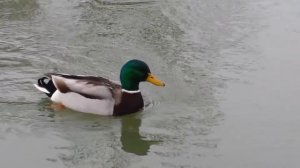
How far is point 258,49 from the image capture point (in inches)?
416

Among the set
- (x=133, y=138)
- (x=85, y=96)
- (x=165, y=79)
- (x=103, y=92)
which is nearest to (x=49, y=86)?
(x=85, y=96)

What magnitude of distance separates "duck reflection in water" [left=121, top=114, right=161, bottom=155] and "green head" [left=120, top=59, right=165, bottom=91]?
37 cm

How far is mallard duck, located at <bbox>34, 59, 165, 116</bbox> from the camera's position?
328 inches

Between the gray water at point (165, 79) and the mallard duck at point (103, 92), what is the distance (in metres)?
0.13

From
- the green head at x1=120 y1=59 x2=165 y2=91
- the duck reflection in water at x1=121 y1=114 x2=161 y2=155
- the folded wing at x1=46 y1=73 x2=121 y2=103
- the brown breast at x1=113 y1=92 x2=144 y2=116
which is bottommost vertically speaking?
the duck reflection in water at x1=121 y1=114 x2=161 y2=155

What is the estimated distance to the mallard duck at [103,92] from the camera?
27.3ft

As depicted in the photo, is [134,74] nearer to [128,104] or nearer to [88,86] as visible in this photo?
[128,104]

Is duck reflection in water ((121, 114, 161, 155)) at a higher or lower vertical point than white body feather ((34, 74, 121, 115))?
lower

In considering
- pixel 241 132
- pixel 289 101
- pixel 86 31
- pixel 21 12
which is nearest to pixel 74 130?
pixel 241 132

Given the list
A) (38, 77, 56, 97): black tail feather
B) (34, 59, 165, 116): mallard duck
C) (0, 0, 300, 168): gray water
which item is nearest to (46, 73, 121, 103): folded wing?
(34, 59, 165, 116): mallard duck

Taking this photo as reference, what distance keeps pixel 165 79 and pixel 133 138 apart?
65.7 inches

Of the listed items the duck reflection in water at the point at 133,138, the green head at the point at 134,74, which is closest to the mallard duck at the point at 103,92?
the green head at the point at 134,74

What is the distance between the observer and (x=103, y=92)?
831 centimetres

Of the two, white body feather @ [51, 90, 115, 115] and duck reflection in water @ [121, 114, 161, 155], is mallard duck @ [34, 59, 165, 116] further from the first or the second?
duck reflection in water @ [121, 114, 161, 155]
